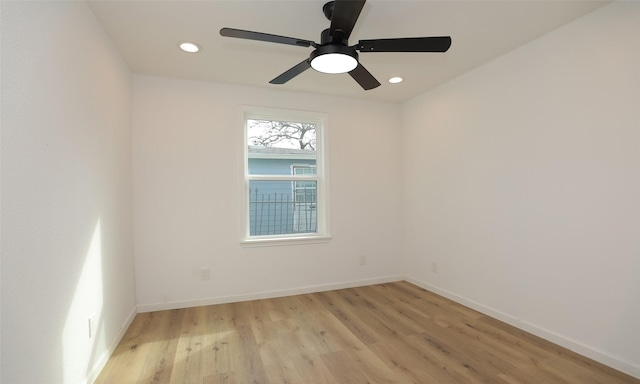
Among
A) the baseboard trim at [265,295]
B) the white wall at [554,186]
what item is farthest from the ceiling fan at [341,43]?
the baseboard trim at [265,295]

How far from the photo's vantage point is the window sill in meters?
3.34

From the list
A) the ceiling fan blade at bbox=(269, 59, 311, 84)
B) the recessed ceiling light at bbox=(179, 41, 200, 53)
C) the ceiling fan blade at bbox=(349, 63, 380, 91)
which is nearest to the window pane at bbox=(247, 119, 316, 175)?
the recessed ceiling light at bbox=(179, 41, 200, 53)

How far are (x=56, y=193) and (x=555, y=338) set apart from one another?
3543 mm

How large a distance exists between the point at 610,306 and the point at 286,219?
298 cm

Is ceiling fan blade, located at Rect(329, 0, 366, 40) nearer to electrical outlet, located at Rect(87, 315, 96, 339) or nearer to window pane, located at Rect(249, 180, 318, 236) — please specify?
window pane, located at Rect(249, 180, 318, 236)

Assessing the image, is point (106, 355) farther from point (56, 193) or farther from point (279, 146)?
point (279, 146)

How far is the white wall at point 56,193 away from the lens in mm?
1162

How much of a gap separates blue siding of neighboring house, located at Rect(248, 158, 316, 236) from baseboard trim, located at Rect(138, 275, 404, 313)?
713mm

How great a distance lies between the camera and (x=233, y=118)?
3.30 m

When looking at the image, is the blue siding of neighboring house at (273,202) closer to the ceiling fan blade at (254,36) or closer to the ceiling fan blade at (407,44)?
the ceiling fan blade at (254,36)

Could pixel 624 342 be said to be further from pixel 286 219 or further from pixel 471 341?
pixel 286 219

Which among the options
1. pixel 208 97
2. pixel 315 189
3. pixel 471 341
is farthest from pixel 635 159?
pixel 208 97

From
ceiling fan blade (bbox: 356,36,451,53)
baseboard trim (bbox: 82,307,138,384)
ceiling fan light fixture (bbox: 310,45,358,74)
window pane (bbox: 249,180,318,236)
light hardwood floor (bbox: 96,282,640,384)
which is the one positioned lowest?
light hardwood floor (bbox: 96,282,640,384)

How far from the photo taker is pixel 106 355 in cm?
209
